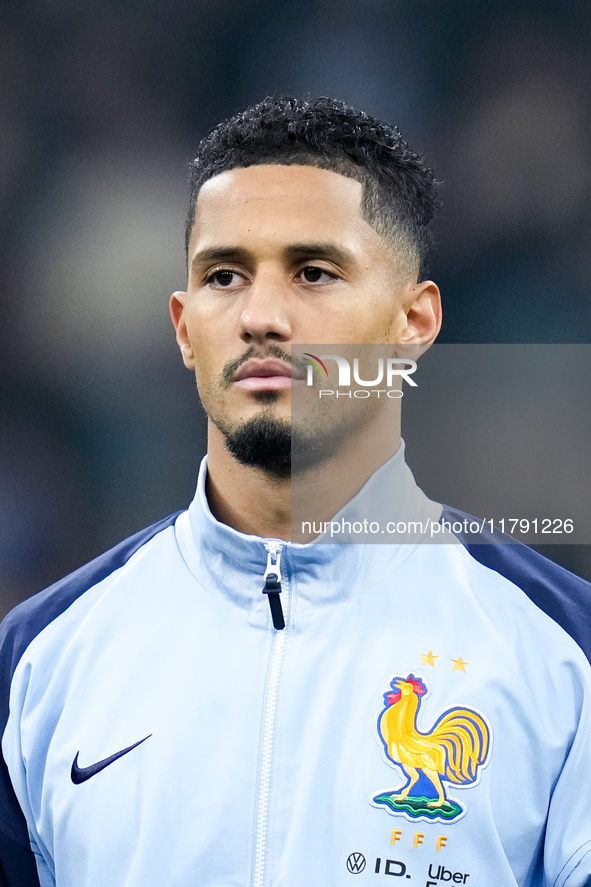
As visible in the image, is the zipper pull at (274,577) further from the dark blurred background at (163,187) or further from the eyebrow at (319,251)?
the dark blurred background at (163,187)

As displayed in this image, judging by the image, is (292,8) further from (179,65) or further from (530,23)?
(530,23)

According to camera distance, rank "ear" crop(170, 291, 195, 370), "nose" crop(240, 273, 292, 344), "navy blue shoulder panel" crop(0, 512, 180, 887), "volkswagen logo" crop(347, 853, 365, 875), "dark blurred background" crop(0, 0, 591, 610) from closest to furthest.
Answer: "volkswagen logo" crop(347, 853, 365, 875)
"nose" crop(240, 273, 292, 344)
"navy blue shoulder panel" crop(0, 512, 180, 887)
"ear" crop(170, 291, 195, 370)
"dark blurred background" crop(0, 0, 591, 610)

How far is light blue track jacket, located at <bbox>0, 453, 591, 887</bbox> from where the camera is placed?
106 centimetres

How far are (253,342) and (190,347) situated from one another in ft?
0.76

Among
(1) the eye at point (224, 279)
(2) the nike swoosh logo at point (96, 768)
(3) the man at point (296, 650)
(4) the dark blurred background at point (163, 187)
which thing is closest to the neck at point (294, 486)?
(3) the man at point (296, 650)

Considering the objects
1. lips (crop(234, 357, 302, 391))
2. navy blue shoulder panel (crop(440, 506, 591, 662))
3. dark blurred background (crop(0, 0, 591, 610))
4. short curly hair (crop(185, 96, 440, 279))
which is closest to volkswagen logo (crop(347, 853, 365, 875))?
navy blue shoulder panel (crop(440, 506, 591, 662))

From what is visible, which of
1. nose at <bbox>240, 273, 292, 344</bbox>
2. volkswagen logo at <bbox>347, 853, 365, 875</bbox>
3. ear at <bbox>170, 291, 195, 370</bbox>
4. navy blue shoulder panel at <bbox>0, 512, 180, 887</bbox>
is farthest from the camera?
ear at <bbox>170, 291, 195, 370</bbox>

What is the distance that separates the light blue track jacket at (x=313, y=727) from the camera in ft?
3.49

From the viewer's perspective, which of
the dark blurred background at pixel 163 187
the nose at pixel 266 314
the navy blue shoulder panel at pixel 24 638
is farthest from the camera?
the dark blurred background at pixel 163 187

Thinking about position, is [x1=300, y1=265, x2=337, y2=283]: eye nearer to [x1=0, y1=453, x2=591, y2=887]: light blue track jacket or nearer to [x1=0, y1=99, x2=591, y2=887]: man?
[x1=0, y1=99, x2=591, y2=887]: man

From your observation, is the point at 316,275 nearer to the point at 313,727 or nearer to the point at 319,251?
the point at 319,251

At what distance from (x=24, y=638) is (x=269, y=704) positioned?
459 millimetres

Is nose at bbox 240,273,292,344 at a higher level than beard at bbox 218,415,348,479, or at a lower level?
higher

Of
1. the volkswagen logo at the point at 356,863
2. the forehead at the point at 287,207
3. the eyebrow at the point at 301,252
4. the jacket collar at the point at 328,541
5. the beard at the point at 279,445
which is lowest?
the volkswagen logo at the point at 356,863
